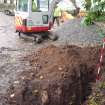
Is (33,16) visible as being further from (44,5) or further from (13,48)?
(13,48)

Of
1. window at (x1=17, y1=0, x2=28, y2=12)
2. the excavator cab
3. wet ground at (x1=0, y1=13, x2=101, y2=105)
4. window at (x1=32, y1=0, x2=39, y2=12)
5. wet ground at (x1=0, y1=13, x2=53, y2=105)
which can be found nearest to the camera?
wet ground at (x1=0, y1=13, x2=53, y2=105)

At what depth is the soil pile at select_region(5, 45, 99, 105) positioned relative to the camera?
30.5 feet

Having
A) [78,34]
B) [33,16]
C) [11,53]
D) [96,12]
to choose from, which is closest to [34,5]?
[33,16]

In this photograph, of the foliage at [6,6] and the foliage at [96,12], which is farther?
the foliage at [6,6]

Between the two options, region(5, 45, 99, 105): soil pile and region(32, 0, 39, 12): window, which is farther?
region(32, 0, 39, 12): window

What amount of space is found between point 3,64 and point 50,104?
4.97 meters

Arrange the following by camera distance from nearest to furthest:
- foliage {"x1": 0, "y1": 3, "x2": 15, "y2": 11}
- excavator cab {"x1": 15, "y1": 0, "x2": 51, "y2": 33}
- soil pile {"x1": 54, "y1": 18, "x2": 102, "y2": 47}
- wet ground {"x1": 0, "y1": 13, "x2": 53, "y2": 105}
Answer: wet ground {"x1": 0, "y1": 13, "x2": 53, "y2": 105} → soil pile {"x1": 54, "y1": 18, "x2": 102, "y2": 47} → excavator cab {"x1": 15, "y1": 0, "x2": 51, "y2": 33} → foliage {"x1": 0, "y1": 3, "x2": 15, "y2": 11}

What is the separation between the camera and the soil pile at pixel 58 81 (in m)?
9.28

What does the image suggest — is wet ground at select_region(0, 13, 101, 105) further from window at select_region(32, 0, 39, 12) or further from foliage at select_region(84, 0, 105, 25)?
foliage at select_region(84, 0, 105, 25)

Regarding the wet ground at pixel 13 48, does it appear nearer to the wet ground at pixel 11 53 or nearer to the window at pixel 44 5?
the wet ground at pixel 11 53

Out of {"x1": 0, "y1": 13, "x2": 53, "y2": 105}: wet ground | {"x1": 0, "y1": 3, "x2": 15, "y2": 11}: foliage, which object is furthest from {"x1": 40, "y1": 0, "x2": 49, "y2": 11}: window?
{"x1": 0, "y1": 3, "x2": 15, "y2": 11}: foliage

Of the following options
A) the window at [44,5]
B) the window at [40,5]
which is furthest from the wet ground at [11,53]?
the window at [44,5]

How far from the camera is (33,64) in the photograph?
492 inches

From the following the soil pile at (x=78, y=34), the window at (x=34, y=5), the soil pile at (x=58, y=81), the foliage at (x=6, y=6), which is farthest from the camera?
the foliage at (x=6, y=6)
